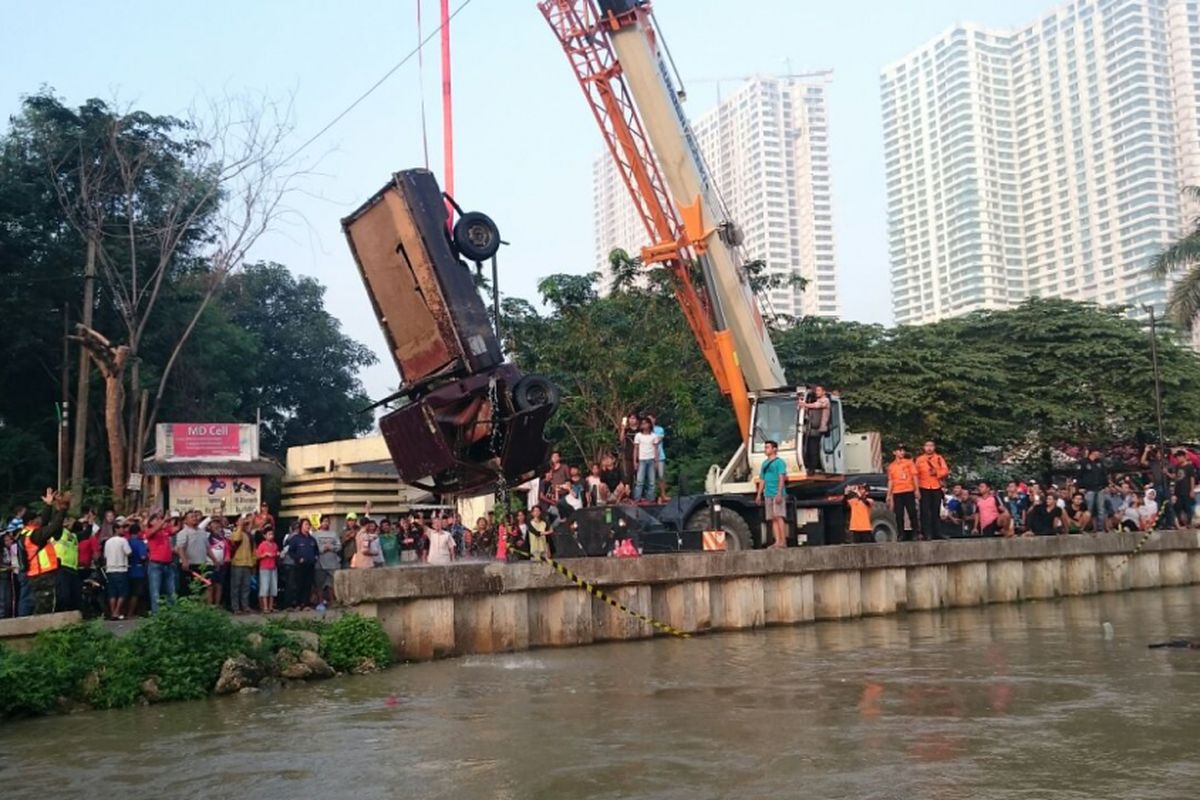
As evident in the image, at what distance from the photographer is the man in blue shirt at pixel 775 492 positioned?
1670cm

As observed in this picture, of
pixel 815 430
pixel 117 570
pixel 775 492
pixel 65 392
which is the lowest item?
pixel 117 570

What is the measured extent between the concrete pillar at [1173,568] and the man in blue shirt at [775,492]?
8555 mm

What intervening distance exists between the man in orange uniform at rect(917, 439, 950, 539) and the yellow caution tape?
14.9 ft

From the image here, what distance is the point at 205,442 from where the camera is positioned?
3030 cm

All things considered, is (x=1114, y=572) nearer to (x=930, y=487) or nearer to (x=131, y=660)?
(x=930, y=487)

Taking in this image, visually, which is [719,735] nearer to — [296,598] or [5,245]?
[296,598]

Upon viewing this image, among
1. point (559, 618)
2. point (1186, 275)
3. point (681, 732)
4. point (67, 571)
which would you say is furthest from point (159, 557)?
point (1186, 275)

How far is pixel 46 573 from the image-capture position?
13.8 meters

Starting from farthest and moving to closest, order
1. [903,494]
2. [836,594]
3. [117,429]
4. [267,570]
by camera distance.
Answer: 1. [117,429]
2. [903,494]
3. [836,594]
4. [267,570]

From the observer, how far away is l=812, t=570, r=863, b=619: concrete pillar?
1697cm

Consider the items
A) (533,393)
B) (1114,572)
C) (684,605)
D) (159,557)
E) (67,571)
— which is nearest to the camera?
(533,393)

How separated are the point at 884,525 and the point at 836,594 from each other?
7.02 ft

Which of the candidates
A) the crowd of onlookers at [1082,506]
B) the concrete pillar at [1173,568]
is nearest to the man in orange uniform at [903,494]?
the crowd of onlookers at [1082,506]

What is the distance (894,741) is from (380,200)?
6680 mm
